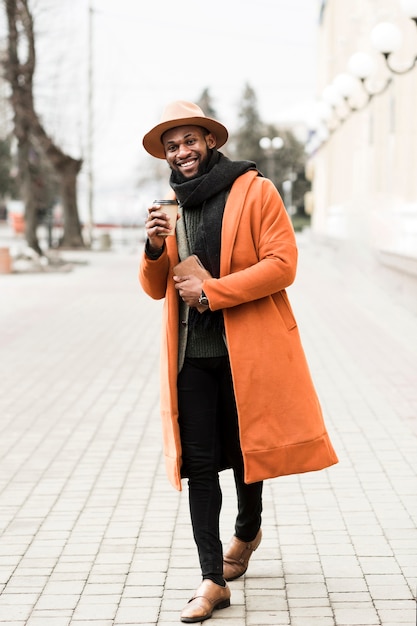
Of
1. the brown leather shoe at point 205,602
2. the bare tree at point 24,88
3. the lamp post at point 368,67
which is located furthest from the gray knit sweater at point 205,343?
the bare tree at point 24,88

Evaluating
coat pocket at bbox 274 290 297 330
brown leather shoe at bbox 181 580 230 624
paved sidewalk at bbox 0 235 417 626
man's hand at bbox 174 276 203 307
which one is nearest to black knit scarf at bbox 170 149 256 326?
man's hand at bbox 174 276 203 307

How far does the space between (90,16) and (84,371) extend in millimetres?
32257

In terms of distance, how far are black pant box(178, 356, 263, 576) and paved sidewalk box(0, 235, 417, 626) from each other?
0.29 meters

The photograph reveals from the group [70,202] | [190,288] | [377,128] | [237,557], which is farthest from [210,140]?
[70,202]

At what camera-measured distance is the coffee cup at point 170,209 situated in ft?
12.6

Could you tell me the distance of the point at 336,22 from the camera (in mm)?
39125

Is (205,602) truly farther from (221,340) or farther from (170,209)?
(170,209)

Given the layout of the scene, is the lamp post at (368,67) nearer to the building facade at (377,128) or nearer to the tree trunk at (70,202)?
the building facade at (377,128)

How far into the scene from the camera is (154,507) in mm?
5609

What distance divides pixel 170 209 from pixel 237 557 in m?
1.48

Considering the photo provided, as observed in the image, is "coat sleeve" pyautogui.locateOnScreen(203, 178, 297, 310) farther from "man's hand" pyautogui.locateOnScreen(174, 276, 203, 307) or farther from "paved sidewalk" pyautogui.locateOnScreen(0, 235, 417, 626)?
"paved sidewalk" pyautogui.locateOnScreen(0, 235, 417, 626)

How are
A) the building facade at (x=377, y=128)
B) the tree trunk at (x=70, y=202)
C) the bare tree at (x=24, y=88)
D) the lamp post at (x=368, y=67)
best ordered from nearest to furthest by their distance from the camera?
1. the lamp post at (x=368, y=67)
2. the building facade at (x=377, y=128)
3. the bare tree at (x=24, y=88)
4. the tree trunk at (x=70, y=202)

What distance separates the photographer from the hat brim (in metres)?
4.03

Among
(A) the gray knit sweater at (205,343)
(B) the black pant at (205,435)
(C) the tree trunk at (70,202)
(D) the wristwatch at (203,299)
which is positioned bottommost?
(C) the tree trunk at (70,202)
